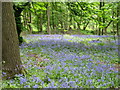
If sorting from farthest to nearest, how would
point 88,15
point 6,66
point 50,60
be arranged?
point 88,15, point 50,60, point 6,66

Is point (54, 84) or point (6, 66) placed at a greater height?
point (6, 66)

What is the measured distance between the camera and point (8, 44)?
607 cm

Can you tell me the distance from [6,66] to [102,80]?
12.3 feet

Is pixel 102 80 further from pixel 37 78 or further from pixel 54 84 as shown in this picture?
pixel 37 78

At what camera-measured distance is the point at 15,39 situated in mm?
6230

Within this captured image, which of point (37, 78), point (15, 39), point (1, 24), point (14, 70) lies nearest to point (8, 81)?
point (14, 70)

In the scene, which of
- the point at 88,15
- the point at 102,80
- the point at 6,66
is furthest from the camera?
the point at 88,15

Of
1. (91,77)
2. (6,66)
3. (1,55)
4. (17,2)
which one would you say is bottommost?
(91,77)

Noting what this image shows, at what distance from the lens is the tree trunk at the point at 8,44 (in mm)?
6043

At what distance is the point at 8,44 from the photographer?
6.07 meters

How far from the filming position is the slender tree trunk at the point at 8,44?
604 centimetres

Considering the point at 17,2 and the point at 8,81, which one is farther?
the point at 17,2

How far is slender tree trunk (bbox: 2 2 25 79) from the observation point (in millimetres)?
6043

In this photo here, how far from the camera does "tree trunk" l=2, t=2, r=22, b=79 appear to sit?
238 inches
